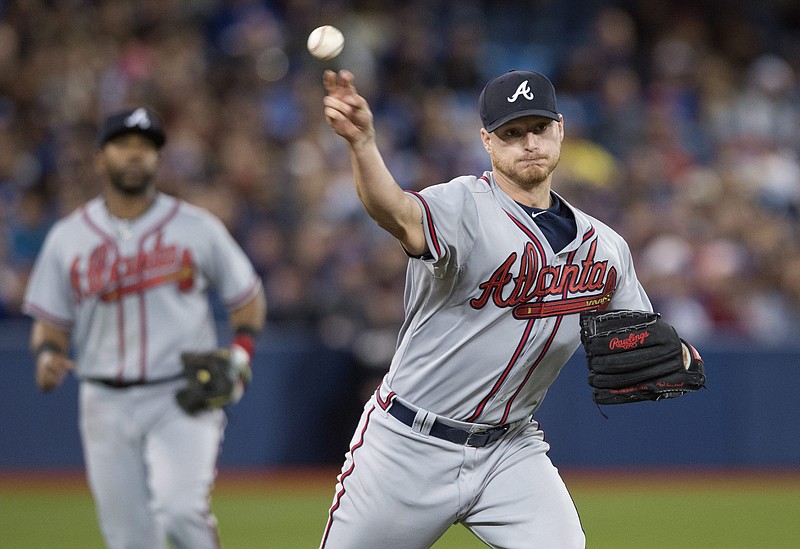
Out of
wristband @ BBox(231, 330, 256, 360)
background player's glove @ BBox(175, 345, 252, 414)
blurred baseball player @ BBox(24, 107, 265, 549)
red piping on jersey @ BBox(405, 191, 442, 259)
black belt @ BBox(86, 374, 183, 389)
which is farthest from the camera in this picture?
wristband @ BBox(231, 330, 256, 360)

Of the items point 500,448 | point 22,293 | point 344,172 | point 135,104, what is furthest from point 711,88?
point 500,448

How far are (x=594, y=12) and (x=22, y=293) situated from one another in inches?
372

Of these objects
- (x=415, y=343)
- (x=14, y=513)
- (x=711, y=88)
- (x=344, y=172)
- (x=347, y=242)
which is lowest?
(x=14, y=513)

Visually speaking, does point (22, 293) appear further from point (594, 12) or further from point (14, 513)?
point (594, 12)

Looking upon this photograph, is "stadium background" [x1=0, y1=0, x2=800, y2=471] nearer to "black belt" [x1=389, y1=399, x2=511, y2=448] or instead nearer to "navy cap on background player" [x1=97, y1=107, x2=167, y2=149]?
"navy cap on background player" [x1=97, y1=107, x2=167, y2=149]

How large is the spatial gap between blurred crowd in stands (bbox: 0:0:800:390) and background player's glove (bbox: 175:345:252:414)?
5.09 metres

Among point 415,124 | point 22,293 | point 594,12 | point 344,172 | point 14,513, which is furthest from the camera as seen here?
point 594,12

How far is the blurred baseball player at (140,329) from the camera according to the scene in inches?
230

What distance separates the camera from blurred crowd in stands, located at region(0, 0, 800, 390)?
11.4 m

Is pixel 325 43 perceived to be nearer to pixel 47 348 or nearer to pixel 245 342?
pixel 245 342

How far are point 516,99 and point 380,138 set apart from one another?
28.4 ft

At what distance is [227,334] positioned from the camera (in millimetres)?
11023

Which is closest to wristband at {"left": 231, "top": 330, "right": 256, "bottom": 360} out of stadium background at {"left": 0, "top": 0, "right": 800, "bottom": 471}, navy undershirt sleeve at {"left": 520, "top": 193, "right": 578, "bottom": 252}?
navy undershirt sleeve at {"left": 520, "top": 193, "right": 578, "bottom": 252}

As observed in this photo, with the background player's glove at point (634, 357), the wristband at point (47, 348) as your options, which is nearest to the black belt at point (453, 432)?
the background player's glove at point (634, 357)
